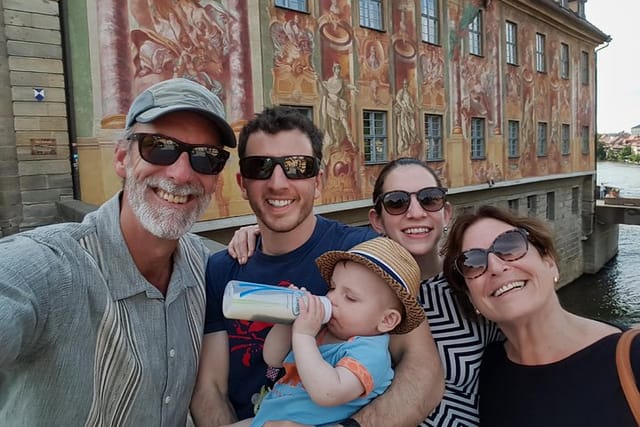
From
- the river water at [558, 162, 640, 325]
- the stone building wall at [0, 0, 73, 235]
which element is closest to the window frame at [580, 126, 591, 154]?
the river water at [558, 162, 640, 325]

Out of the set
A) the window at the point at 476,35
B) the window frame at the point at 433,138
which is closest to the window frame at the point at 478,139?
the window frame at the point at 433,138

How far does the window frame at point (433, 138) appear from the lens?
13520 mm

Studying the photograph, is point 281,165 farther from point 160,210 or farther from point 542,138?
point 542,138

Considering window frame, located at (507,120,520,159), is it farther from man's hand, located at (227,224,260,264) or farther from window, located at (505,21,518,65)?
man's hand, located at (227,224,260,264)

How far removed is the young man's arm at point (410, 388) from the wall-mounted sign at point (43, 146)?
697 cm

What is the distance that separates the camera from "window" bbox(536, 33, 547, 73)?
1864cm

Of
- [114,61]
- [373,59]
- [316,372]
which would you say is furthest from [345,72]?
[316,372]

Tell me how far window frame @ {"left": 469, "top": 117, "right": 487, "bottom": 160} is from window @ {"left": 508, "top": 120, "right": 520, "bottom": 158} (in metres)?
2.26

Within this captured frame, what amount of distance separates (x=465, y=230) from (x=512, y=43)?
696 inches

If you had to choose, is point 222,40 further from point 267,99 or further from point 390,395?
point 390,395

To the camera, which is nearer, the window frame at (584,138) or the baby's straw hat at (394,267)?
the baby's straw hat at (394,267)

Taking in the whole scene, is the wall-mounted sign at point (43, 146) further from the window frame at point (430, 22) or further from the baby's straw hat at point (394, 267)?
the window frame at point (430, 22)

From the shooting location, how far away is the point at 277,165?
1.93m

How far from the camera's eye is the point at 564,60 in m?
20.4
